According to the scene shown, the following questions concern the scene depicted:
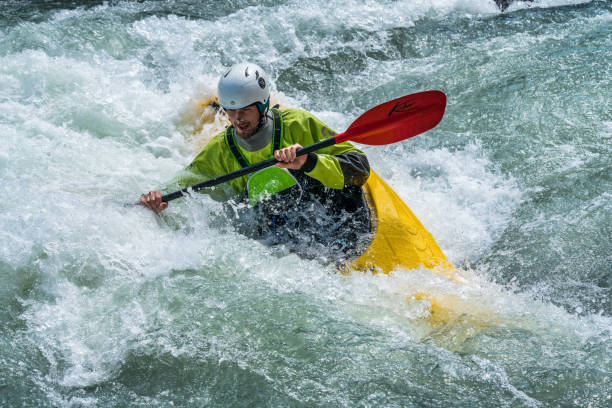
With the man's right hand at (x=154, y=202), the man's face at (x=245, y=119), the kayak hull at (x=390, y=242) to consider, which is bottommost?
the kayak hull at (x=390, y=242)

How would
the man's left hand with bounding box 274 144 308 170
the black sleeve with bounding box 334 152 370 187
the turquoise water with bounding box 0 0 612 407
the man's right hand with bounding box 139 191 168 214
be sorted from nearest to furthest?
the turquoise water with bounding box 0 0 612 407
the man's left hand with bounding box 274 144 308 170
the black sleeve with bounding box 334 152 370 187
the man's right hand with bounding box 139 191 168 214

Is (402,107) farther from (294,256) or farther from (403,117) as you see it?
(294,256)

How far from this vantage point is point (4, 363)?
2.76 meters

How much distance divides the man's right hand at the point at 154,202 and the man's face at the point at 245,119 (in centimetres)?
63

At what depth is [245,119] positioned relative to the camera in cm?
341

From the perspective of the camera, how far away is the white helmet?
11.0 ft

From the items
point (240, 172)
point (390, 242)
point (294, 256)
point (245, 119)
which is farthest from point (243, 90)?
point (390, 242)

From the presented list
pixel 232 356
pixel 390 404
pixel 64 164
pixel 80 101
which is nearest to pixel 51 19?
pixel 80 101

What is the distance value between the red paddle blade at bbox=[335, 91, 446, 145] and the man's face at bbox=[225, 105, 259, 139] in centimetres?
69

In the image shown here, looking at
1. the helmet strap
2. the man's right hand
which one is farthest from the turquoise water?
the helmet strap

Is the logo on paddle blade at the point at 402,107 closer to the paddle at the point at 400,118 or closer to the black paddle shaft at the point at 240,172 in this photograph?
the paddle at the point at 400,118

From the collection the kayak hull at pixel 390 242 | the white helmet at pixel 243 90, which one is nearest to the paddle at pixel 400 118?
the kayak hull at pixel 390 242

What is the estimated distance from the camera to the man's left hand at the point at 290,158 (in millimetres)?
3137

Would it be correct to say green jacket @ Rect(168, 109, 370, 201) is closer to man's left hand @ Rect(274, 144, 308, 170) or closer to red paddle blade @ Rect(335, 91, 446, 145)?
man's left hand @ Rect(274, 144, 308, 170)
